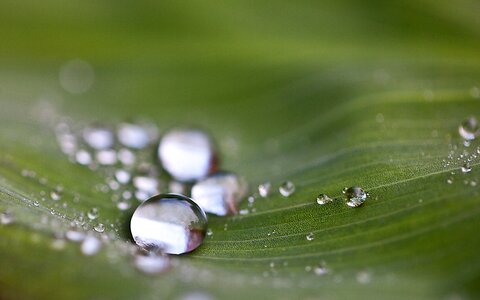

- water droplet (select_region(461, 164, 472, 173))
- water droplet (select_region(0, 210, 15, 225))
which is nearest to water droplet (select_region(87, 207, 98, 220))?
water droplet (select_region(0, 210, 15, 225))

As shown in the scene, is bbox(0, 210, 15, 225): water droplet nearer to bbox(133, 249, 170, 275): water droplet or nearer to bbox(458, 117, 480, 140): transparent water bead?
bbox(133, 249, 170, 275): water droplet

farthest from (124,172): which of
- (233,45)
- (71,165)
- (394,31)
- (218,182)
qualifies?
(394,31)

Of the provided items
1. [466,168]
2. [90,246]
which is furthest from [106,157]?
[466,168]

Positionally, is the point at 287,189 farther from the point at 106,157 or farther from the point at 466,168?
the point at 106,157

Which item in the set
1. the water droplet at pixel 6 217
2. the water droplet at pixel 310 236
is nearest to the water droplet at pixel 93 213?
the water droplet at pixel 6 217

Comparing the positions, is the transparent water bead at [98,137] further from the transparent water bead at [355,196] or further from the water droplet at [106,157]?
the transparent water bead at [355,196]

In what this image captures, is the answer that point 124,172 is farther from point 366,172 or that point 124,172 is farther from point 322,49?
point 322,49
